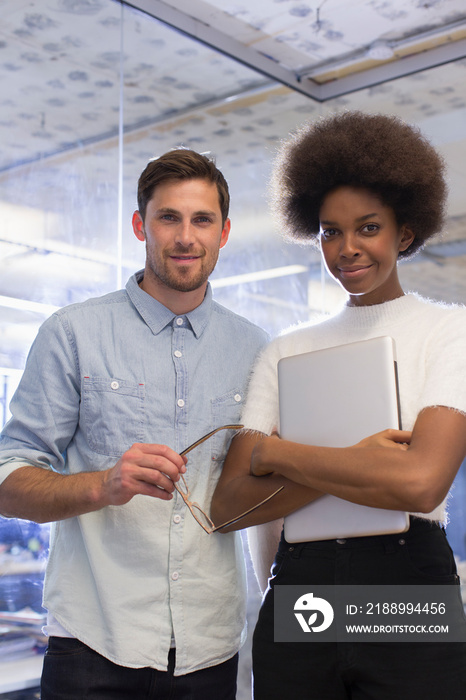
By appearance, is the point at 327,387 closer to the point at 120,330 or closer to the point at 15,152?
the point at 120,330

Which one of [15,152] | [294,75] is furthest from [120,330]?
[294,75]

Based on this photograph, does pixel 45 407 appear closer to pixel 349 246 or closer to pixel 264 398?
pixel 264 398

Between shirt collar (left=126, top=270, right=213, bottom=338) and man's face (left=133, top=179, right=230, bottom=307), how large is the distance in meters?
0.03

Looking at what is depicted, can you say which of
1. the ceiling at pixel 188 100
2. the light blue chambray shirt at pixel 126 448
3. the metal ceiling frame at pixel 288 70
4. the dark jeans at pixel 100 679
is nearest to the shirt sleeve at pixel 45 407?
the light blue chambray shirt at pixel 126 448

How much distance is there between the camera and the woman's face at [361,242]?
5.39ft

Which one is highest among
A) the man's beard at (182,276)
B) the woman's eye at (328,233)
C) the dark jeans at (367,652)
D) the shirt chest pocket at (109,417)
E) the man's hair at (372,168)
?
the man's hair at (372,168)

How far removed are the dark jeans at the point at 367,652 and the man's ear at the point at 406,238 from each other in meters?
0.63

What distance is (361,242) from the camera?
164cm

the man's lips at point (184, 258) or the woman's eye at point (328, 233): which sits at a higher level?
the woman's eye at point (328, 233)

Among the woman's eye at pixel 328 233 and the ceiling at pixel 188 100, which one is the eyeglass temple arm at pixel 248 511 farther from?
the ceiling at pixel 188 100

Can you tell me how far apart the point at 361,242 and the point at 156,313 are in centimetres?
51

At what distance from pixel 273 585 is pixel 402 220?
83 centimetres

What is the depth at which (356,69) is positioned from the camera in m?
3.67

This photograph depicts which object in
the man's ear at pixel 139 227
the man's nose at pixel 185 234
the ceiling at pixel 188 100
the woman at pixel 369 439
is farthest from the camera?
the ceiling at pixel 188 100
